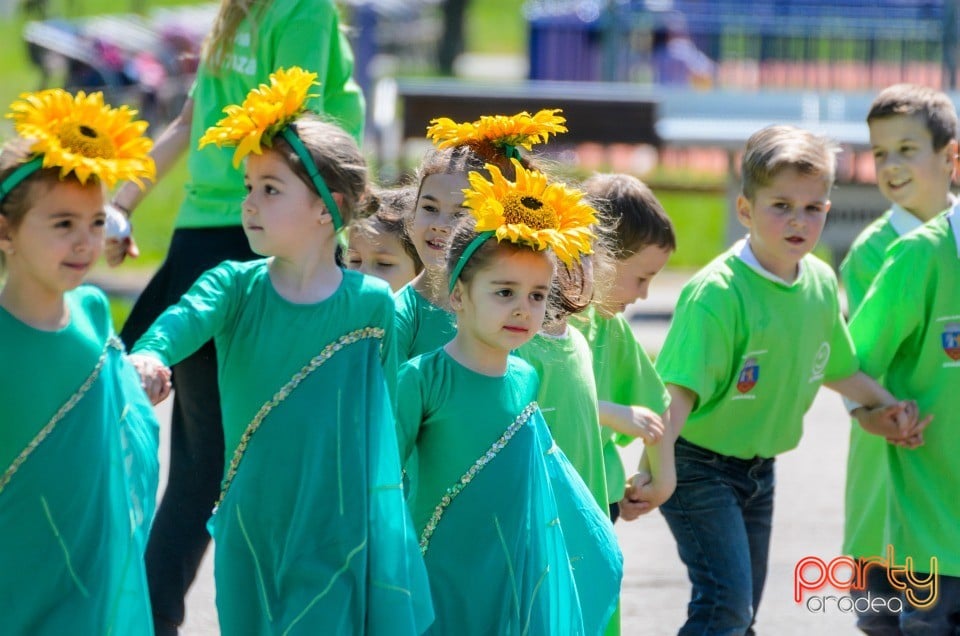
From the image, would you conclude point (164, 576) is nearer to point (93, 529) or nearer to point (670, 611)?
point (93, 529)

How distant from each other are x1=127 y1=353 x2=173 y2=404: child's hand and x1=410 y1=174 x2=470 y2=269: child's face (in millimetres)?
878

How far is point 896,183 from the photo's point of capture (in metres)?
5.47

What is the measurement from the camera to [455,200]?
14.1ft

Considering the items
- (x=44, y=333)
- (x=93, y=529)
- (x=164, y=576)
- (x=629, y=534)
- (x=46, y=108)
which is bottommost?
(x=629, y=534)

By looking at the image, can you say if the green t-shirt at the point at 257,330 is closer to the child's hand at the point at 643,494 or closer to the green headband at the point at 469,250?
the green headband at the point at 469,250

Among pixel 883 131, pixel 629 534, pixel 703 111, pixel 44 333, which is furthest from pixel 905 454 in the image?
pixel 703 111

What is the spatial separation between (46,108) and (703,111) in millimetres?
9423

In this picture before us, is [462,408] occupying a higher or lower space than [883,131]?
lower

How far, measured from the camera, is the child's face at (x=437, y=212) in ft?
14.0

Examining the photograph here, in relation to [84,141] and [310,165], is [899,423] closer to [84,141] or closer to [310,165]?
[310,165]

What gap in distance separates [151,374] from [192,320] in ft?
0.55

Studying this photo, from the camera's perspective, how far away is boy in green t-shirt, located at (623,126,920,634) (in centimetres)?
472

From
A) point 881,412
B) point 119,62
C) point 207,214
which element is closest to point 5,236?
point 207,214

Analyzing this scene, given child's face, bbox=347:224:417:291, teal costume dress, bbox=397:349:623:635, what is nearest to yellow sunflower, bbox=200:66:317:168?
teal costume dress, bbox=397:349:623:635
